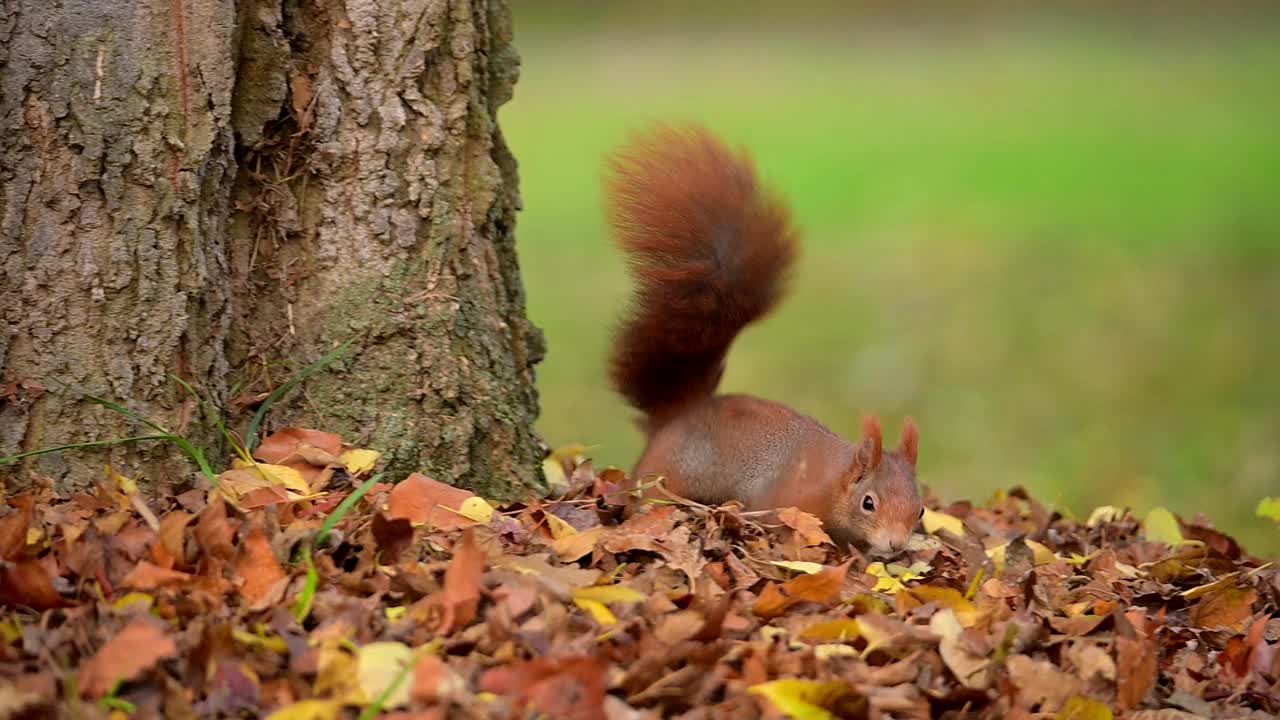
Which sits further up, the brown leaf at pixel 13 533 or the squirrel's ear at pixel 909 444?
the squirrel's ear at pixel 909 444

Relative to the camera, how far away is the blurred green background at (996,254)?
5.55m

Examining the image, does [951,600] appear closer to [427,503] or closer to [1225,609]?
[1225,609]

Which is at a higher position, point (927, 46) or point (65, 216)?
point (927, 46)

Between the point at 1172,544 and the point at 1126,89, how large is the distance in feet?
39.6

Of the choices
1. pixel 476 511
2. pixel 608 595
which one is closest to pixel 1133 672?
pixel 608 595

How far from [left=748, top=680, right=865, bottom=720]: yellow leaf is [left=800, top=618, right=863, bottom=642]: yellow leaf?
18 centimetres

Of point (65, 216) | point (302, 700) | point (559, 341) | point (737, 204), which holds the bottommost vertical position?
point (559, 341)

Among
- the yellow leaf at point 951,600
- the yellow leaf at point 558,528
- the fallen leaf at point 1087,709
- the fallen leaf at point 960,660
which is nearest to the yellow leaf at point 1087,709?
the fallen leaf at point 1087,709

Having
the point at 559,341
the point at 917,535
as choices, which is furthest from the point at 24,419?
the point at 559,341

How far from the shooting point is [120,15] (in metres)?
2.03

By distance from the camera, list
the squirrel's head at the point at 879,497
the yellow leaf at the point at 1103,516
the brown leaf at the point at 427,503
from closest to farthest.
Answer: the brown leaf at the point at 427,503, the squirrel's head at the point at 879,497, the yellow leaf at the point at 1103,516

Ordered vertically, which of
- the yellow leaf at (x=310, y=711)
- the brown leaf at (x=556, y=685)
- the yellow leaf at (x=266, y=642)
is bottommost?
the yellow leaf at (x=310, y=711)

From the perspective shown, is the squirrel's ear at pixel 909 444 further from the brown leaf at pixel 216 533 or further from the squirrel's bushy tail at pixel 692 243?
the brown leaf at pixel 216 533

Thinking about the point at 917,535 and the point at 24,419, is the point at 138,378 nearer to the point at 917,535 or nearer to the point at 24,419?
the point at 24,419
